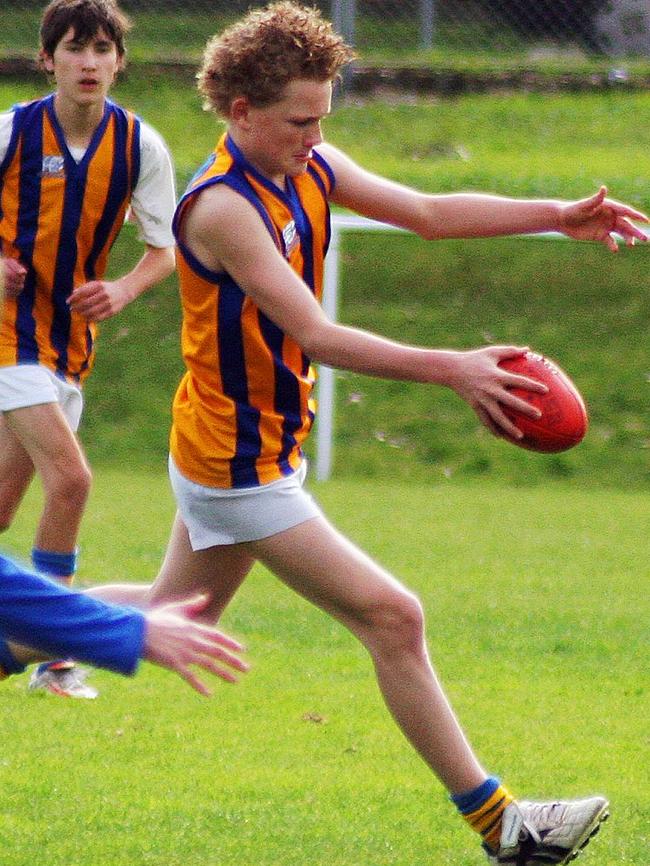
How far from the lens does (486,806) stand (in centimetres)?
400

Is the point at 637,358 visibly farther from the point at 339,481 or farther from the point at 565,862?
the point at 565,862

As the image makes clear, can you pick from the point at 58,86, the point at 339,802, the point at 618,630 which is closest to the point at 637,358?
the point at 618,630

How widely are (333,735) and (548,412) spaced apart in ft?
6.02

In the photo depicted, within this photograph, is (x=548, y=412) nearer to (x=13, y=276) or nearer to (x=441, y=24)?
(x=13, y=276)

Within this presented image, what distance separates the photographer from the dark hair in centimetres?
568

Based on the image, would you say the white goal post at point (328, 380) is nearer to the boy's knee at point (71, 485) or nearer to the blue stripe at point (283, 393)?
the boy's knee at point (71, 485)

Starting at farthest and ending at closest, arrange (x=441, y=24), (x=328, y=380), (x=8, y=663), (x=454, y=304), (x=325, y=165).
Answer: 1. (x=441, y=24)
2. (x=454, y=304)
3. (x=328, y=380)
4. (x=8, y=663)
5. (x=325, y=165)

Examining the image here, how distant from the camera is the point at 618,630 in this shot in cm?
700

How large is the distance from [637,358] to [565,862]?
31.1 ft

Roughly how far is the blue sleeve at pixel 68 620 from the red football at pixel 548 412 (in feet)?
4.10

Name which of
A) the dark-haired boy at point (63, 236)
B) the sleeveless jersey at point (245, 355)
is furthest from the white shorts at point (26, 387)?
the sleeveless jersey at point (245, 355)

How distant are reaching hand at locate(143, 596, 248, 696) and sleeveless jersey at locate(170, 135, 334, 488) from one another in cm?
121

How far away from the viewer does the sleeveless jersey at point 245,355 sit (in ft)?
13.1

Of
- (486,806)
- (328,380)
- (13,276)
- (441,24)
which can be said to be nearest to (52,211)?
(13,276)
